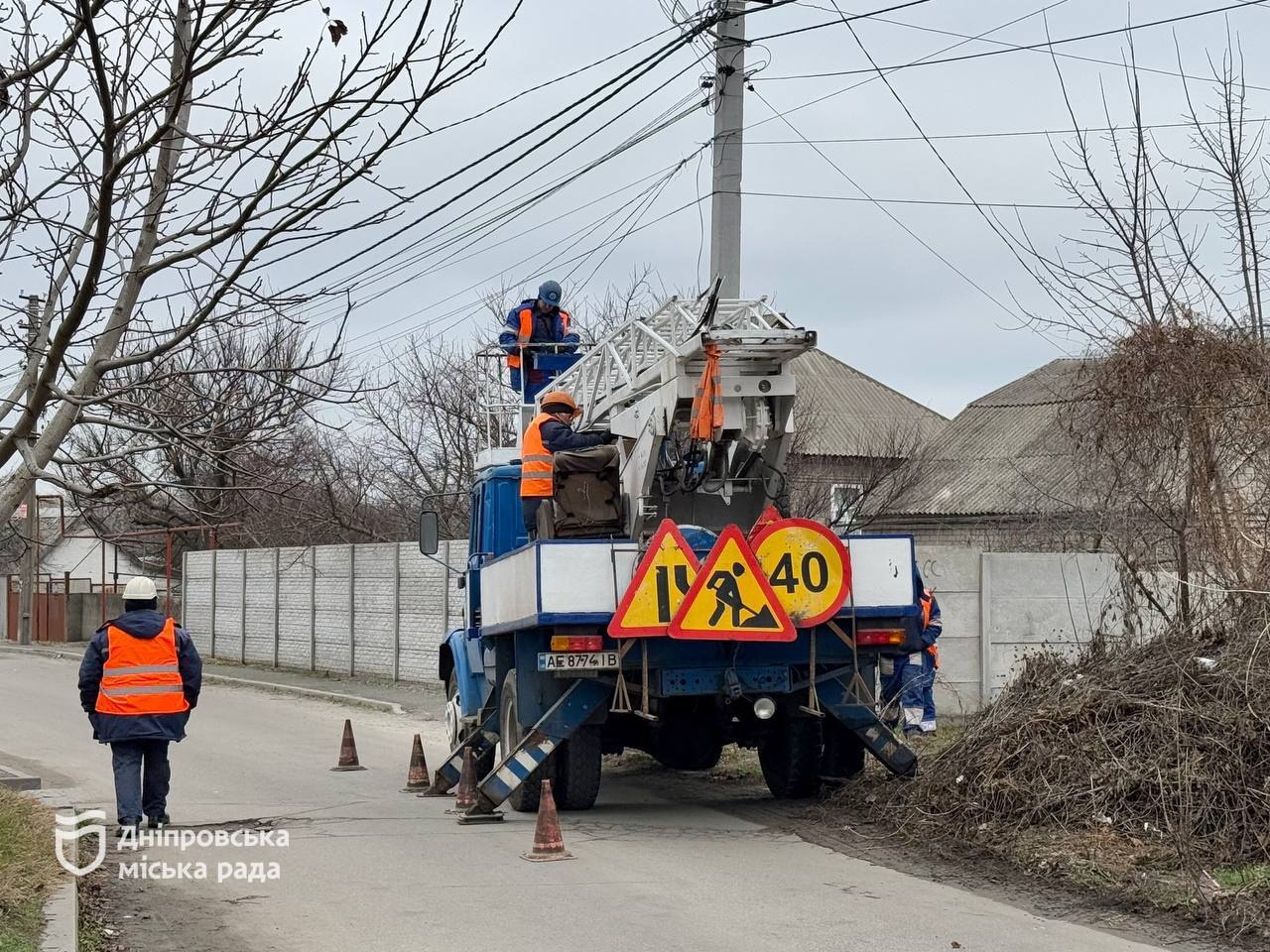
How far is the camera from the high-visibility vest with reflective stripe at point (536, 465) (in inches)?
449

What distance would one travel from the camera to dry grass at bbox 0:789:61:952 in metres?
6.65

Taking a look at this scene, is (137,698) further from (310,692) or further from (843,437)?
(843,437)

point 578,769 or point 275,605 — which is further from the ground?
point 275,605

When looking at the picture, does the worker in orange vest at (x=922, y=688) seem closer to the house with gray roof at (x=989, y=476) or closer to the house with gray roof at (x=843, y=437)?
the house with gray roof at (x=843, y=437)

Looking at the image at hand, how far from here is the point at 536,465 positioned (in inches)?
451

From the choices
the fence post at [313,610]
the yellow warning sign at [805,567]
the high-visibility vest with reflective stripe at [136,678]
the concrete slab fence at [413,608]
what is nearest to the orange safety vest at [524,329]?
the concrete slab fence at [413,608]

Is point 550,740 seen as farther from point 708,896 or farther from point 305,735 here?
point 305,735

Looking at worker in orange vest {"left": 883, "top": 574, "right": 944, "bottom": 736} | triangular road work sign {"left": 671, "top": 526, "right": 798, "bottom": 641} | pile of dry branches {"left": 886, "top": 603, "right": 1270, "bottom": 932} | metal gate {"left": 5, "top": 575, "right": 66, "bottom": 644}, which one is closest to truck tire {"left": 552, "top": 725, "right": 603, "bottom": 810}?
triangular road work sign {"left": 671, "top": 526, "right": 798, "bottom": 641}

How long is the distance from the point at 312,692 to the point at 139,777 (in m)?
14.7

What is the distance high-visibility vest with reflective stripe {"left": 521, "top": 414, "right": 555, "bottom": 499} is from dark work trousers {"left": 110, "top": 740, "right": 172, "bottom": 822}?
3078 millimetres

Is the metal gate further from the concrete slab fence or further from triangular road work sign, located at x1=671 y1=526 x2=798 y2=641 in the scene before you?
triangular road work sign, located at x1=671 y1=526 x2=798 y2=641

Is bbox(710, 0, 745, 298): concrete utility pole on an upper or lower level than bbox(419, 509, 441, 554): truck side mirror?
upper

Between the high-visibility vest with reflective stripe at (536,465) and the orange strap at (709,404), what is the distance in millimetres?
1649

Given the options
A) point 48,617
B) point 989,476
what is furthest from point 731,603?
point 48,617
